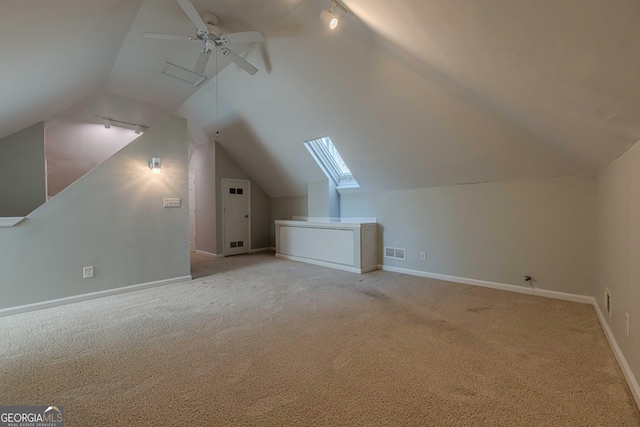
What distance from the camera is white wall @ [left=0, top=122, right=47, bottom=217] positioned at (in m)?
4.04

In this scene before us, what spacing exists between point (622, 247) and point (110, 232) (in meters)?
5.07

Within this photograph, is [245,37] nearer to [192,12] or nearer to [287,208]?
[192,12]

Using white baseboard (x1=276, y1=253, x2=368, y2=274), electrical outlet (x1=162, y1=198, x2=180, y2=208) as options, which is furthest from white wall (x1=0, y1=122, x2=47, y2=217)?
white baseboard (x1=276, y1=253, x2=368, y2=274)

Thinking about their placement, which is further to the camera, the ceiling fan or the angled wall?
the angled wall

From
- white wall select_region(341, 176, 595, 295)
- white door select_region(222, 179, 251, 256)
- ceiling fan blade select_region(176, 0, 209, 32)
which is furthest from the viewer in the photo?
white door select_region(222, 179, 251, 256)

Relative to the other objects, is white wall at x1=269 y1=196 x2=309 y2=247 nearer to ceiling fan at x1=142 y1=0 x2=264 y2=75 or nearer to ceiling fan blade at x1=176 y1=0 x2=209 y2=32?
ceiling fan at x1=142 y1=0 x2=264 y2=75

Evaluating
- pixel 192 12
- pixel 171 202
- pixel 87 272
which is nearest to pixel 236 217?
pixel 171 202

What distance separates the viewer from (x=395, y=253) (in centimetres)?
451

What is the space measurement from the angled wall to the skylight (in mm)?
2260

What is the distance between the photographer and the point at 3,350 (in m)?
2.01

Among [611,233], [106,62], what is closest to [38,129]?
[106,62]

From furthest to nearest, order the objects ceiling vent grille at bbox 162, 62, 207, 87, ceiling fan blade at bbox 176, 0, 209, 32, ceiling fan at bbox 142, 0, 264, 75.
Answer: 1. ceiling vent grille at bbox 162, 62, 207, 87
2. ceiling fan at bbox 142, 0, 264, 75
3. ceiling fan blade at bbox 176, 0, 209, 32

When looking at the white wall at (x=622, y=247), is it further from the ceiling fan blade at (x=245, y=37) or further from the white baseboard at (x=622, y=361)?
the ceiling fan blade at (x=245, y=37)

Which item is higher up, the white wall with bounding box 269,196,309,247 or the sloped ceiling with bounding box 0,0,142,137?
the sloped ceiling with bounding box 0,0,142,137
